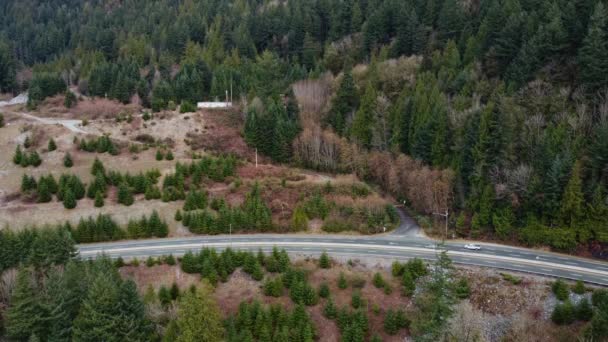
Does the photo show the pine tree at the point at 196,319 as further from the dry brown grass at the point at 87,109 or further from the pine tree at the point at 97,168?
the dry brown grass at the point at 87,109

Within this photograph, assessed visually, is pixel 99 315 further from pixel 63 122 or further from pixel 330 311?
pixel 63 122

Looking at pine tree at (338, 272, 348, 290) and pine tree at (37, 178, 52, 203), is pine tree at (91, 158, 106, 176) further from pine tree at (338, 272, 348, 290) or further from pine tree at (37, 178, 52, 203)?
pine tree at (338, 272, 348, 290)

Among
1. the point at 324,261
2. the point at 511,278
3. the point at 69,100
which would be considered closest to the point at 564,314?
the point at 511,278

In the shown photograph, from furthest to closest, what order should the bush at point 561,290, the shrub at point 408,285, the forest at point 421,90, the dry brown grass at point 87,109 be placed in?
the dry brown grass at point 87,109
the forest at point 421,90
the shrub at point 408,285
the bush at point 561,290

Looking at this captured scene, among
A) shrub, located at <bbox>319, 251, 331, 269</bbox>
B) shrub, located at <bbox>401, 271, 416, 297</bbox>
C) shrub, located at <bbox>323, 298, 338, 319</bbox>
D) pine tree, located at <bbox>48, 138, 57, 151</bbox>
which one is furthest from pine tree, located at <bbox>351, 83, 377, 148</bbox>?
pine tree, located at <bbox>48, 138, 57, 151</bbox>

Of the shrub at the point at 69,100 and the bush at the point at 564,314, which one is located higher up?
the shrub at the point at 69,100

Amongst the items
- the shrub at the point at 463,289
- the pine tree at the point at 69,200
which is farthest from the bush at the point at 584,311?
the pine tree at the point at 69,200

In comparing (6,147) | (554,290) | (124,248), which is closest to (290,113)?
(124,248)
